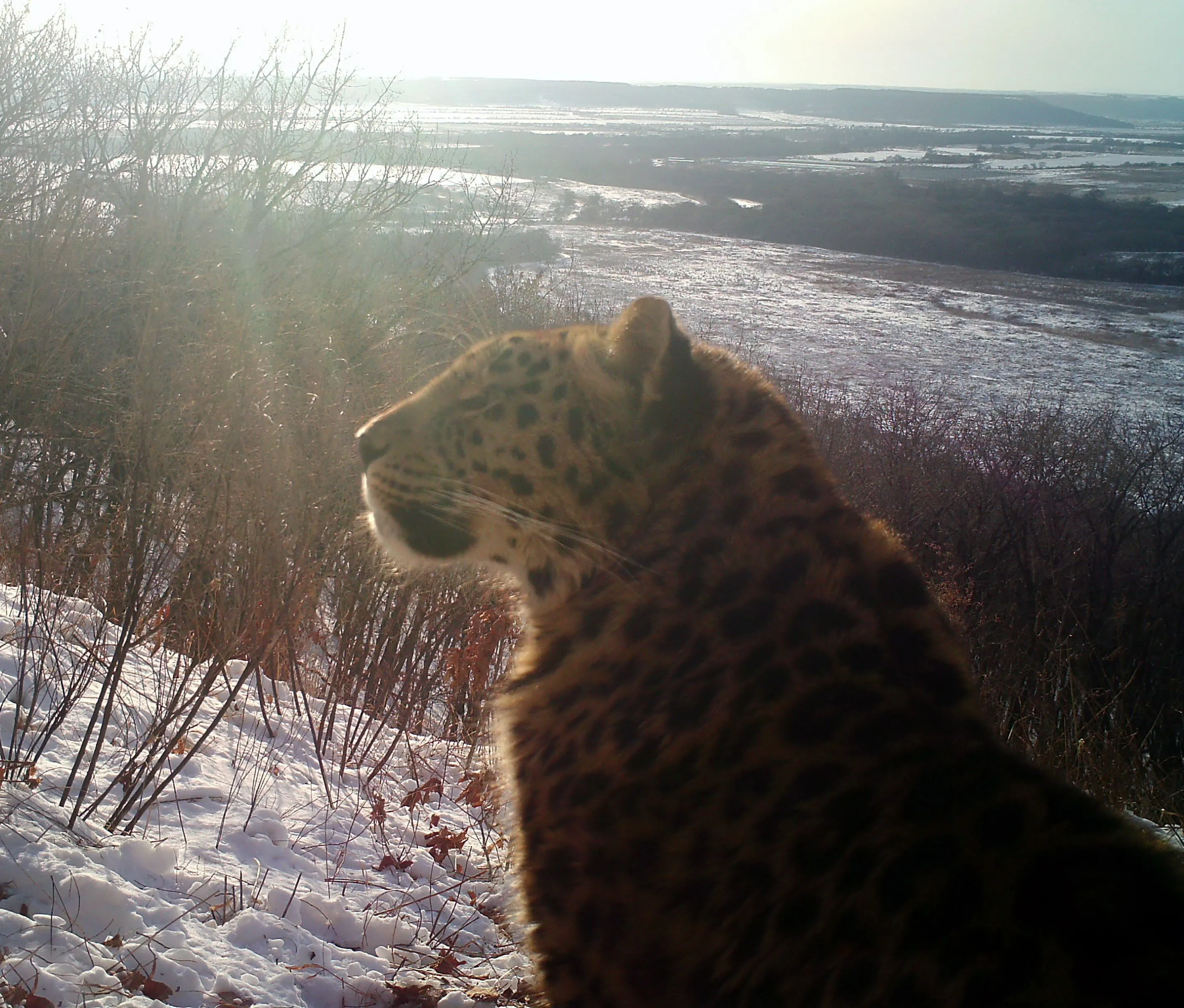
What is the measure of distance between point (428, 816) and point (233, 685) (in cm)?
164

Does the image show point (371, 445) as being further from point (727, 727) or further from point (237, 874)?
point (237, 874)

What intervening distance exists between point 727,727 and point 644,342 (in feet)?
3.55

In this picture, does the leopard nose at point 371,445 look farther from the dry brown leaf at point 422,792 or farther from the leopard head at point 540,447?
the dry brown leaf at point 422,792

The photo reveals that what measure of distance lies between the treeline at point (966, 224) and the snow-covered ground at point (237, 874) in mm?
38518

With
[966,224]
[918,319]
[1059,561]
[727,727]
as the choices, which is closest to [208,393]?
[727,727]

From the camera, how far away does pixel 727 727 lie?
2250 mm

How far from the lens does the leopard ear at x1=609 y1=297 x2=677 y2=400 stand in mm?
2615

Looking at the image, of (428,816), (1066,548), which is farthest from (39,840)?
(1066,548)

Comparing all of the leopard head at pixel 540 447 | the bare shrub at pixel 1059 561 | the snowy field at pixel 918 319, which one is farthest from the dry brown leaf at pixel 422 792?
the snowy field at pixel 918 319

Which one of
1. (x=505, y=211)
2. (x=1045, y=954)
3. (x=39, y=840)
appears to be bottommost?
(x=39, y=840)

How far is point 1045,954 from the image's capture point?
1.57m

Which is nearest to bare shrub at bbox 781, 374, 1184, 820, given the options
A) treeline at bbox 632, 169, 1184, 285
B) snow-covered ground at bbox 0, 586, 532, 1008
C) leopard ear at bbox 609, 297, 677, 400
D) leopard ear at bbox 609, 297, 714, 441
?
snow-covered ground at bbox 0, 586, 532, 1008

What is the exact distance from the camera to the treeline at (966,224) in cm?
3888

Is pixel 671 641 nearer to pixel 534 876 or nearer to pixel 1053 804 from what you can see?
pixel 534 876
